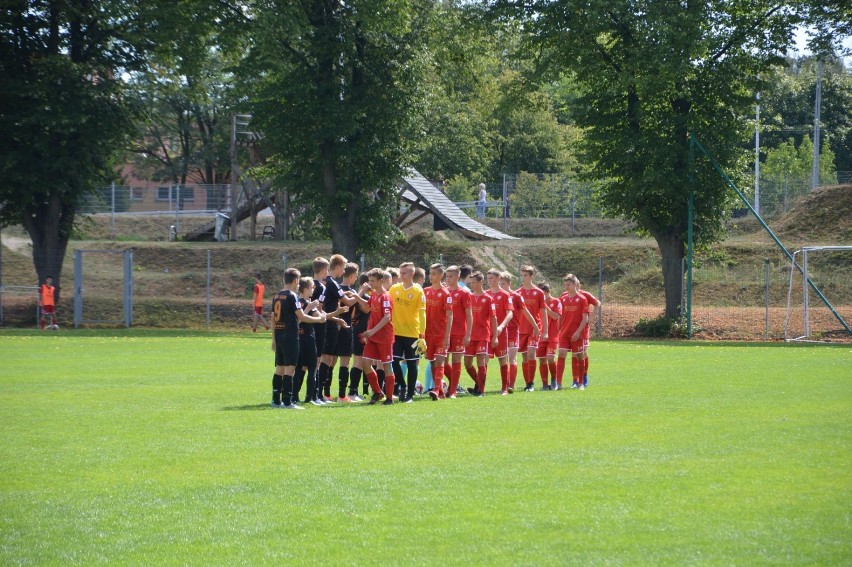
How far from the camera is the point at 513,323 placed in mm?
17031

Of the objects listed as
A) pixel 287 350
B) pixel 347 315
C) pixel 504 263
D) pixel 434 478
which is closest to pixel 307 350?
pixel 287 350

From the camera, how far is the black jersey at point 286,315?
13633 mm

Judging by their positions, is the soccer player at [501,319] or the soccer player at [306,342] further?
the soccer player at [501,319]

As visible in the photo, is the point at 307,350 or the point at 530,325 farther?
the point at 530,325

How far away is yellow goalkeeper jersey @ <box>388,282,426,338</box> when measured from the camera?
14617 mm

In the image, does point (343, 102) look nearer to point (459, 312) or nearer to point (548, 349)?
point (548, 349)

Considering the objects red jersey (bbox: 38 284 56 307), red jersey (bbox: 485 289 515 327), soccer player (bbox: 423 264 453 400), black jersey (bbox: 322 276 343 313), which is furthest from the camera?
red jersey (bbox: 38 284 56 307)

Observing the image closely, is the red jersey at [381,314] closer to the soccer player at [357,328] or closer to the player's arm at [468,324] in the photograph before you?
the soccer player at [357,328]

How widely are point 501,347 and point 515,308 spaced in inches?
31.7

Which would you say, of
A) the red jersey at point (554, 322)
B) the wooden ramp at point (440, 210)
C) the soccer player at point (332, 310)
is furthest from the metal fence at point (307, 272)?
the soccer player at point (332, 310)

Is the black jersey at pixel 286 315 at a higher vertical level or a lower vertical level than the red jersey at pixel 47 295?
higher

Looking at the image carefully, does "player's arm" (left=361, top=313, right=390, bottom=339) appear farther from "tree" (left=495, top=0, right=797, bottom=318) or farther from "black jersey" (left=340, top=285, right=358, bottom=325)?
"tree" (left=495, top=0, right=797, bottom=318)

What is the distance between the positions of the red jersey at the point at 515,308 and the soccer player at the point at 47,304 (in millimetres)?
22536

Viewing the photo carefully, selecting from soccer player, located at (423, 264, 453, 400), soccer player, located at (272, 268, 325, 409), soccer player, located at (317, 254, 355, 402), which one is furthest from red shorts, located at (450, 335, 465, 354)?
soccer player, located at (272, 268, 325, 409)
